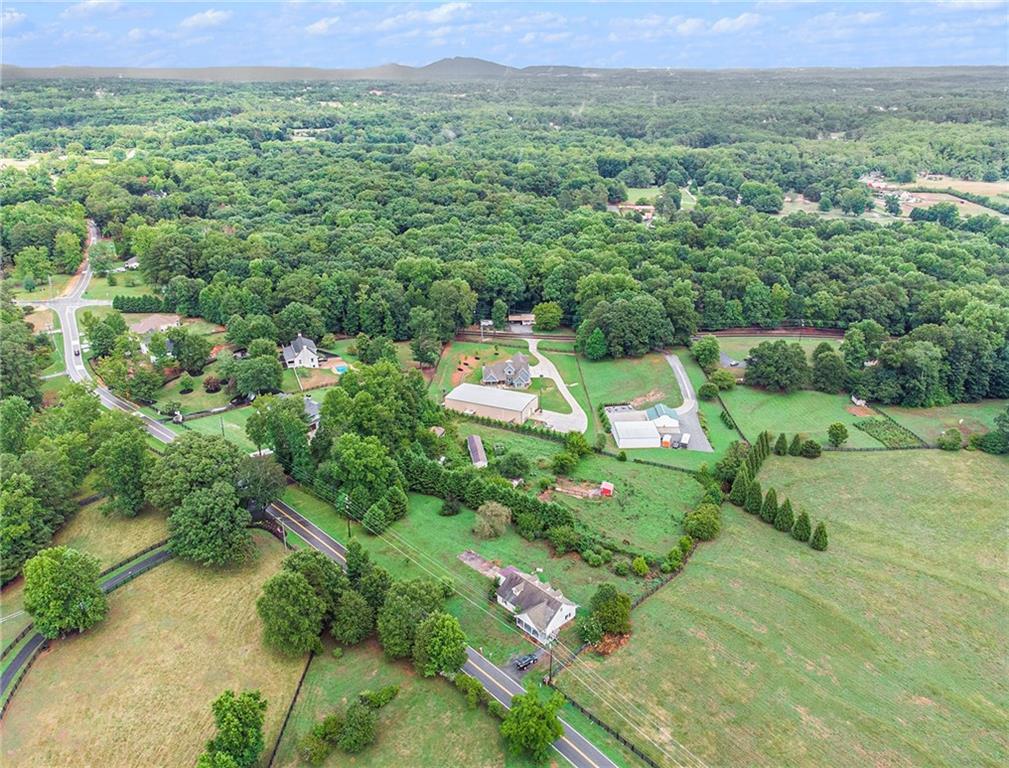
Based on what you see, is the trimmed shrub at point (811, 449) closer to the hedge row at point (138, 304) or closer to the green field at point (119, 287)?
the hedge row at point (138, 304)

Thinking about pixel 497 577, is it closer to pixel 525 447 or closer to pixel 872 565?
pixel 525 447

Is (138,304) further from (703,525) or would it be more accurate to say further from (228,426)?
(703,525)

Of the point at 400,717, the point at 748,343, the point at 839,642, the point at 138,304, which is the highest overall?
the point at 138,304

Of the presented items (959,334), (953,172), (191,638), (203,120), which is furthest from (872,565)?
(203,120)

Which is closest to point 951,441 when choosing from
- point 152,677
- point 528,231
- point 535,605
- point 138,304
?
point 535,605

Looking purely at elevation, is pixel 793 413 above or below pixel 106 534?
below

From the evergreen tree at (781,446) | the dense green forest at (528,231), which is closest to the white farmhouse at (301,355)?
the dense green forest at (528,231)

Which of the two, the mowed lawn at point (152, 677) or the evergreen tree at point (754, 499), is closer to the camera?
the mowed lawn at point (152, 677)
